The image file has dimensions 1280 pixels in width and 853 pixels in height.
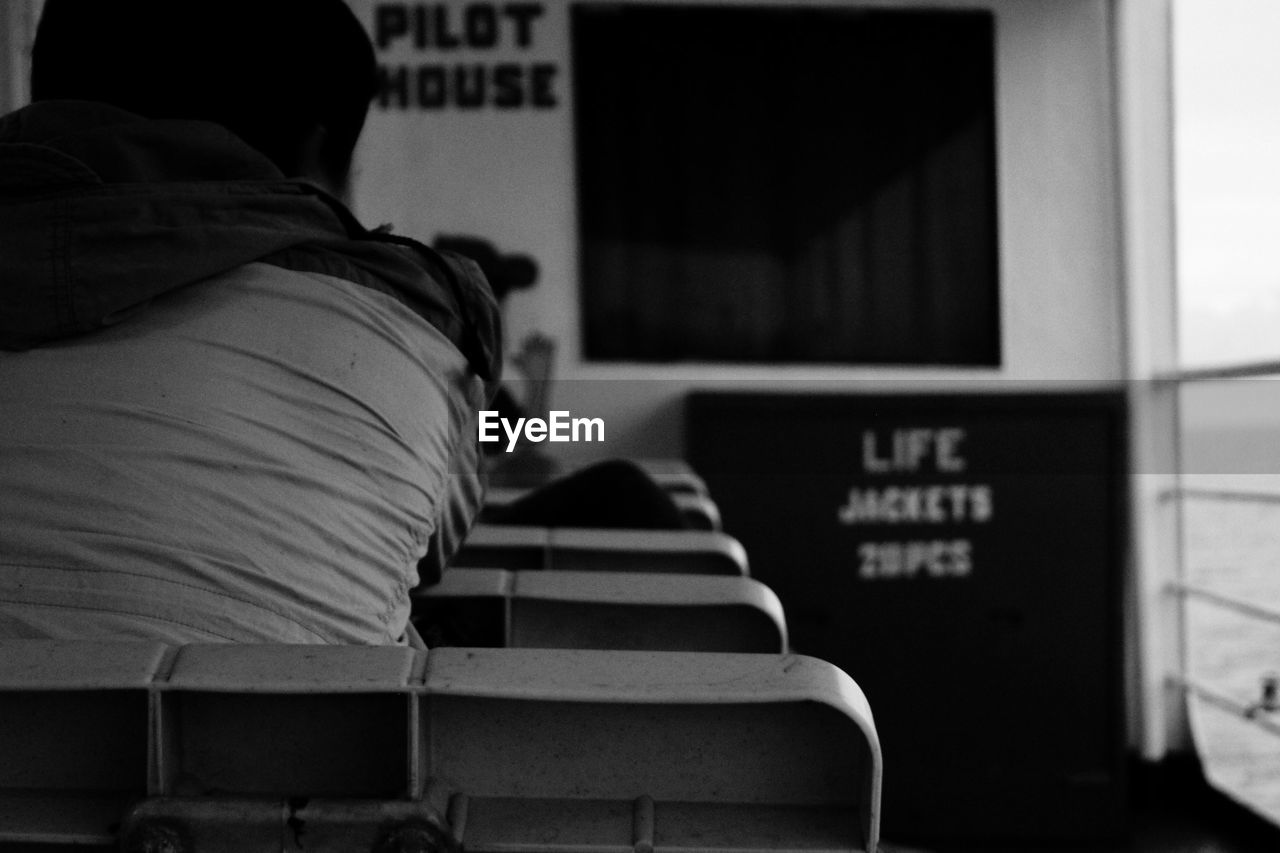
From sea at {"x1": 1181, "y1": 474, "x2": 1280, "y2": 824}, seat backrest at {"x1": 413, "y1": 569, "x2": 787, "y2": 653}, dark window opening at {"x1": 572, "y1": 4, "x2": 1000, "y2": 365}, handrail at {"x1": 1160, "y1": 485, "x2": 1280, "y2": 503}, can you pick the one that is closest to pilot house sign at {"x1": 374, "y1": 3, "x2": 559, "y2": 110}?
dark window opening at {"x1": 572, "y1": 4, "x2": 1000, "y2": 365}

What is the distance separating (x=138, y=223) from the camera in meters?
0.91

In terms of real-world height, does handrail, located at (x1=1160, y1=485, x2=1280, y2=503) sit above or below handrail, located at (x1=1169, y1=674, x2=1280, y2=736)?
above

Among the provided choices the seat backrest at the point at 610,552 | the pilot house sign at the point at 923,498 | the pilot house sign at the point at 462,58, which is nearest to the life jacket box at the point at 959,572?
the pilot house sign at the point at 923,498

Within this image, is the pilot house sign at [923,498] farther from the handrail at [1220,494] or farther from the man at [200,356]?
the man at [200,356]

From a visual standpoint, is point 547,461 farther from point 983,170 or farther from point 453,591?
point 453,591

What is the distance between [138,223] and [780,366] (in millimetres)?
3233

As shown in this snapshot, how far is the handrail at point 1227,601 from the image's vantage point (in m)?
3.57

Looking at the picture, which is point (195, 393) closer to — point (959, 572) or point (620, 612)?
point (620, 612)

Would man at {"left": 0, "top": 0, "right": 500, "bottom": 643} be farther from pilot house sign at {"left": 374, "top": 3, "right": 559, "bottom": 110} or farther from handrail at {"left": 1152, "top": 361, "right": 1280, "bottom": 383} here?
handrail at {"left": 1152, "top": 361, "right": 1280, "bottom": 383}

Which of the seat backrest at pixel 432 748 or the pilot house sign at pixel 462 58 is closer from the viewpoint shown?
the seat backrest at pixel 432 748

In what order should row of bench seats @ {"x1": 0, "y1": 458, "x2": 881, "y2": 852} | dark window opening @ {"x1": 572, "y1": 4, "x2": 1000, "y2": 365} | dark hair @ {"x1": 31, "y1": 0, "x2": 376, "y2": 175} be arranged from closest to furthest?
row of bench seats @ {"x1": 0, "y1": 458, "x2": 881, "y2": 852} < dark hair @ {"x1": 31, "y1": 0, "x2": 376, "y2": 175} < dark window opening @ {"x1": 572, "y1": 4, "x2": 1000, "y2": 365}

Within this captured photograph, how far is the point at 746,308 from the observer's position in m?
4.02

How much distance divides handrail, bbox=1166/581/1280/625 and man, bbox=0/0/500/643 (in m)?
3.21

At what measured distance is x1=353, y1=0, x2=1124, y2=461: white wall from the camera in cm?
398
